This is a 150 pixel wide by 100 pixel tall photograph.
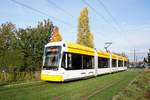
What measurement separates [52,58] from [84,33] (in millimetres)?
42045

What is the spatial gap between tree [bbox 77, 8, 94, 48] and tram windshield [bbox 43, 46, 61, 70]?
39.6 meters

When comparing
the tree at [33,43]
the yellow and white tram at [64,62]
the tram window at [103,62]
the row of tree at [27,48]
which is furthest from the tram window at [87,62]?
the tree at [33,43]

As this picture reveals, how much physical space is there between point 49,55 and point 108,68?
18.5m

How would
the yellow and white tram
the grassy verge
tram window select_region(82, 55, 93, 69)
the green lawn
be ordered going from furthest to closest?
tram window select_region(82, 55, 93, 69)
the yellow and white tram
the grassy verge
the green lawn

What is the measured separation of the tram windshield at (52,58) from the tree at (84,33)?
3956 cm

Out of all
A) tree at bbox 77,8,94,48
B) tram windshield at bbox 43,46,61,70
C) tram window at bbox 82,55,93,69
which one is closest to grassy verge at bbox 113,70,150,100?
tram windshield at bbox 43,46,61,70

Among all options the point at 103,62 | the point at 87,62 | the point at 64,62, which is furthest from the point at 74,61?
the point at 103,62

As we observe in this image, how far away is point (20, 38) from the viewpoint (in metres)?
36.2

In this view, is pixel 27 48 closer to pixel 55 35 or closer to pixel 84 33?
pixel 55 35

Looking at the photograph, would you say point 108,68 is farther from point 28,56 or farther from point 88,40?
point 88,40

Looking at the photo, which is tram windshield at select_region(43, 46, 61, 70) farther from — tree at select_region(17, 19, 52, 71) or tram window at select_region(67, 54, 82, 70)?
tree at select_region(17, 19, 52, 71)

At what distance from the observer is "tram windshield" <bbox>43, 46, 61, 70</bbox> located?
67.6 ft

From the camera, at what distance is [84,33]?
6259cm

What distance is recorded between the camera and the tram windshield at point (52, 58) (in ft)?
67.6
